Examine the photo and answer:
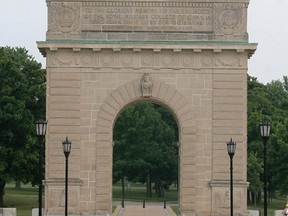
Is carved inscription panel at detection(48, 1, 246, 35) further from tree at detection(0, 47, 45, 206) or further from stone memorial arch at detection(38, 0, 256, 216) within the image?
tree at detection(0, 47, 45, 206)

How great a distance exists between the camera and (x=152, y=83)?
3769 centimetres

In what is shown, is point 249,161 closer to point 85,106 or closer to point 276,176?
point 276,176

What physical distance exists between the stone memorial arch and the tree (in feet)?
51.8

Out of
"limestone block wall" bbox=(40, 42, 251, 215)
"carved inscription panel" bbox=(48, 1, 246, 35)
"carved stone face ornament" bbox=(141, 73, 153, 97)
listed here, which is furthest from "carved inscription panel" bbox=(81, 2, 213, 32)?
"carved stone face ornament" bbox=(141, 73, 153, 97)

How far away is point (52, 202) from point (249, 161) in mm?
28805

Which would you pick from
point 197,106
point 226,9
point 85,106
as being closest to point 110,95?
point 85,106

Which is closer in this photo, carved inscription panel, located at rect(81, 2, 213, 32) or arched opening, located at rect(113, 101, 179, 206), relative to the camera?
carved inscription panel, located at rect(81, 2, 213, 32)

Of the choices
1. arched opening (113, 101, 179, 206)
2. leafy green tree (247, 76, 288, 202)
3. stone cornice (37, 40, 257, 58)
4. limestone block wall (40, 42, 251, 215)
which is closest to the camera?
stone cornice (37, 40, 257, 58)

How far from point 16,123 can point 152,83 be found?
745 inches

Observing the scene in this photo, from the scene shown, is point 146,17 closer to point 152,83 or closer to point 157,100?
point 152,83

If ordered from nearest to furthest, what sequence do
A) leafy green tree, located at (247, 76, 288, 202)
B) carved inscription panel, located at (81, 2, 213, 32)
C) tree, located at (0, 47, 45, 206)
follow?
carved inscription panel, located at (81, 2, 213, 32), tree, located at (0, 47, 45, 206), leafy green tree, located at (247, 76, 288, 202)

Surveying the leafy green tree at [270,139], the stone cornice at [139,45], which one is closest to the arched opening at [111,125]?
the stone cornice at [139,45]

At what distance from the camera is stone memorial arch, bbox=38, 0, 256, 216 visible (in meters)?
37.3

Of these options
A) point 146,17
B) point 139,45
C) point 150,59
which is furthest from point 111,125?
point 146,17
